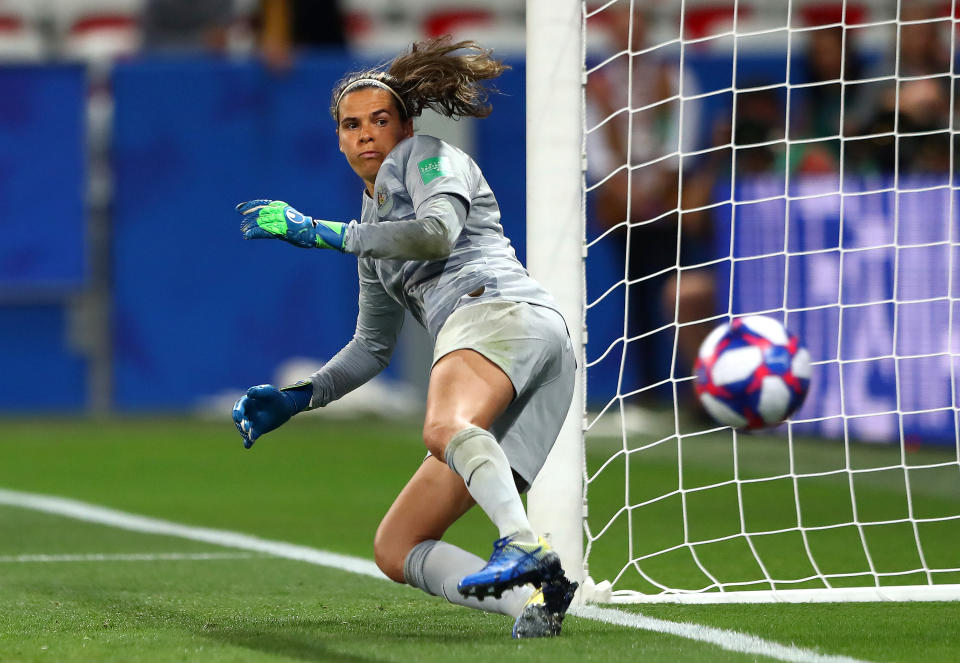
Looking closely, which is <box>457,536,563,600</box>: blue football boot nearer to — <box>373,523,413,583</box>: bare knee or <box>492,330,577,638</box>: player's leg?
<box>492,330,577,638</box>: player's leg

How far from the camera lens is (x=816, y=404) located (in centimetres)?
970

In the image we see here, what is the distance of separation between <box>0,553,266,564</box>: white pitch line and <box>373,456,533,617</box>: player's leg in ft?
5.50

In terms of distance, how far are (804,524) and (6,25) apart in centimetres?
1067

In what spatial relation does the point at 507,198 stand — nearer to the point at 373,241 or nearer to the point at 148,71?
the point at 148,71

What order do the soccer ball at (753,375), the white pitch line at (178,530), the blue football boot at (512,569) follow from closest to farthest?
the blue football boot at (512,569) → the white pitch line at (178,530) → the soccer ball at (753,375)

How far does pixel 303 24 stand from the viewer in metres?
12.9

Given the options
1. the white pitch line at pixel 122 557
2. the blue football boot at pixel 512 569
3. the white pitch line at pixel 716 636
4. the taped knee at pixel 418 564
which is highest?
the blue football boot at pixel 512 569

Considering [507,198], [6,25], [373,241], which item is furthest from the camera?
[6,25]

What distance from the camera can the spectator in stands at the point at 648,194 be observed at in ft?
36.2

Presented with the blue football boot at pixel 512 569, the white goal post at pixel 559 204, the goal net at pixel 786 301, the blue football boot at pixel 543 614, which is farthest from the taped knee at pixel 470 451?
the goal net at pixel 786 301

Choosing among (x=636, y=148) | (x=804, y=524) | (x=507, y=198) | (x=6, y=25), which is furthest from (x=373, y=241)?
(x=6, y=25)

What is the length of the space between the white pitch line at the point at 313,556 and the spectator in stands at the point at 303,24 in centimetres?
538

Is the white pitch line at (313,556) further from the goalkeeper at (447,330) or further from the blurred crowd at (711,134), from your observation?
the blurred crowd at (711,134)

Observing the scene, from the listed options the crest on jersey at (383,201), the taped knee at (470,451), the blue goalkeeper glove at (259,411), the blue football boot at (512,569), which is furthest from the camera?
the blue goalkeeper glove at (259,411)
